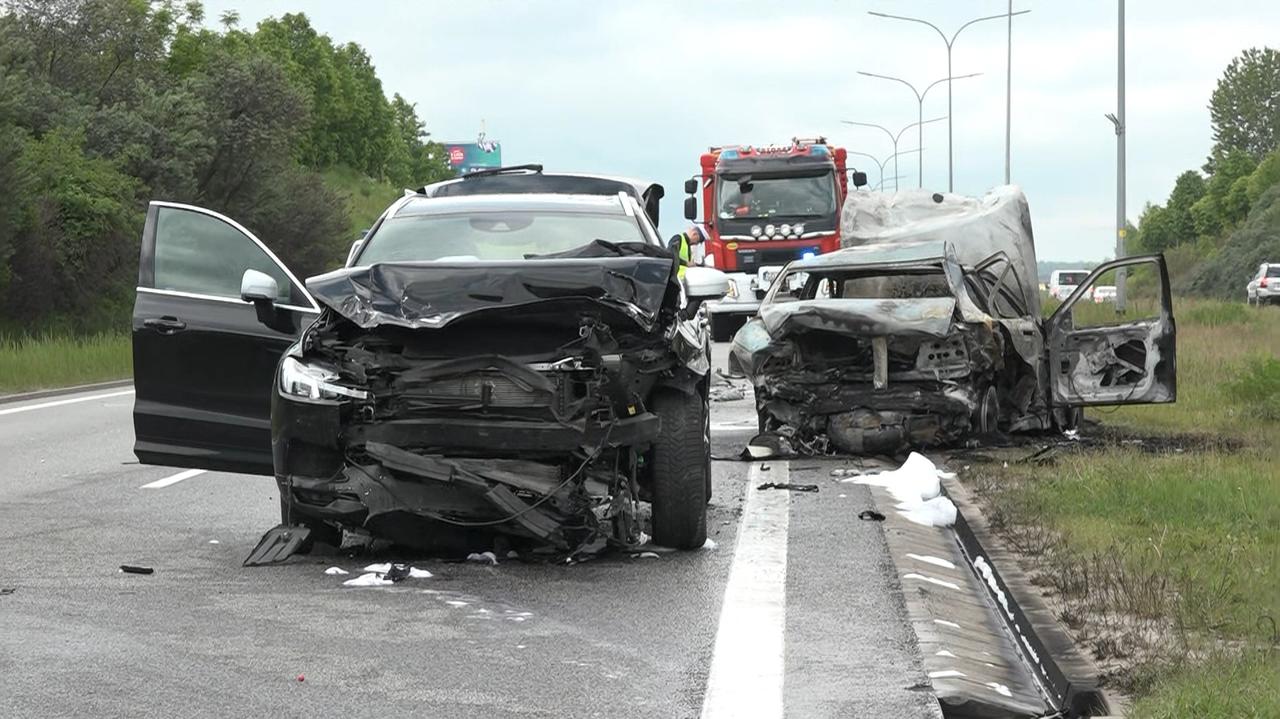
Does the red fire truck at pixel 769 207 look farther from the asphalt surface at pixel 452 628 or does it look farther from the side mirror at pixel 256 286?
the side mirror at pixel 256 286

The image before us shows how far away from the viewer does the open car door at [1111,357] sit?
14258 mm

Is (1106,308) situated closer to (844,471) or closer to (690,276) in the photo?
(844,471)

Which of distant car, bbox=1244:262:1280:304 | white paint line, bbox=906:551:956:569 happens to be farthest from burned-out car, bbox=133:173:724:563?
distant car, bbox=1244:262:1280:304

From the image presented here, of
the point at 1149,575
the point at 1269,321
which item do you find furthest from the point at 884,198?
the point at 1269,321

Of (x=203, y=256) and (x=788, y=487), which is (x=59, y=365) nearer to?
(x=788, y=487)

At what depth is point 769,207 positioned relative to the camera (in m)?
32.7

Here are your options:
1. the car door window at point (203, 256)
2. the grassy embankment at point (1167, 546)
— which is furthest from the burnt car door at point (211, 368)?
the grassy embankment at point (1167, 546)

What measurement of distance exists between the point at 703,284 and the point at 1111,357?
5985 millimetres

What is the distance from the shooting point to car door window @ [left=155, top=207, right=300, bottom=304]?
387 inches

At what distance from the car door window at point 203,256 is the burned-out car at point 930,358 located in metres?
5.06

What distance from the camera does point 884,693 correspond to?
581 centimetres

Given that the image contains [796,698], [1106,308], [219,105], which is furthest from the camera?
[219,105]

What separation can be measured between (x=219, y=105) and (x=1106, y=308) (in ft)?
91.2

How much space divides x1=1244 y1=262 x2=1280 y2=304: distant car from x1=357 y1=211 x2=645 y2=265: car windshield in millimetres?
53978
